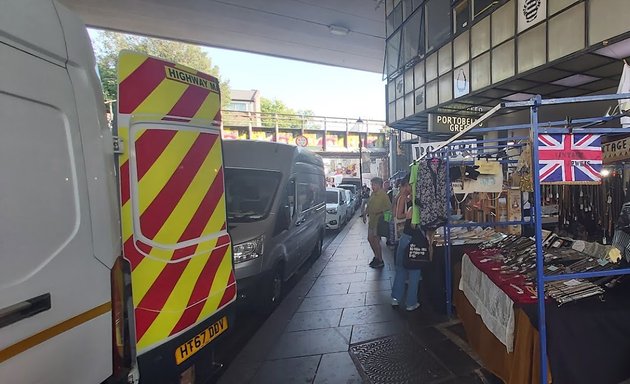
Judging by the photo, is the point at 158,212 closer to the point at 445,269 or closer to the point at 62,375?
the point at 62,375

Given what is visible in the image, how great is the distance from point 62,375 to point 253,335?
3.30 m

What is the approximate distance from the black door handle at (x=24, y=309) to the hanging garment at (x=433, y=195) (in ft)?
13.6

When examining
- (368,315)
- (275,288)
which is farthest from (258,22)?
(368,315)

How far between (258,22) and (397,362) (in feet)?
47.7

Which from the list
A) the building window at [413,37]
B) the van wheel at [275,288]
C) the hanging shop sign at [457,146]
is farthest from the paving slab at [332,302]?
the building window at [413,37]

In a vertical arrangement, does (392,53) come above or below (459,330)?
above

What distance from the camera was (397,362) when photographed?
3.75 m

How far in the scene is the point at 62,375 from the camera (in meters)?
1.55

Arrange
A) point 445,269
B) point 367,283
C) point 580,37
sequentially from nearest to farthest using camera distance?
point 445,269 → point 580,37 → point 367,283

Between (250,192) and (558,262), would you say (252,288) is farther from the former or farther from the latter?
(558,262)

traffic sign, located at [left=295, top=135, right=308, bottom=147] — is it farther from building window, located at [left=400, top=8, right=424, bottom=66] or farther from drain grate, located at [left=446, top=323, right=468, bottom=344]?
drain grate, located at [left=446, top=323, right=468, bottom=344]

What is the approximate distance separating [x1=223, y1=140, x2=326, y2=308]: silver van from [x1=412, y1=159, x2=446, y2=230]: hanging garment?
213 centimetres

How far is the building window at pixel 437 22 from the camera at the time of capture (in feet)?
33.8

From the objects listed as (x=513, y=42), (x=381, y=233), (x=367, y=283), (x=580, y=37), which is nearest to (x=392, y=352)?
(x=367, y=283)
